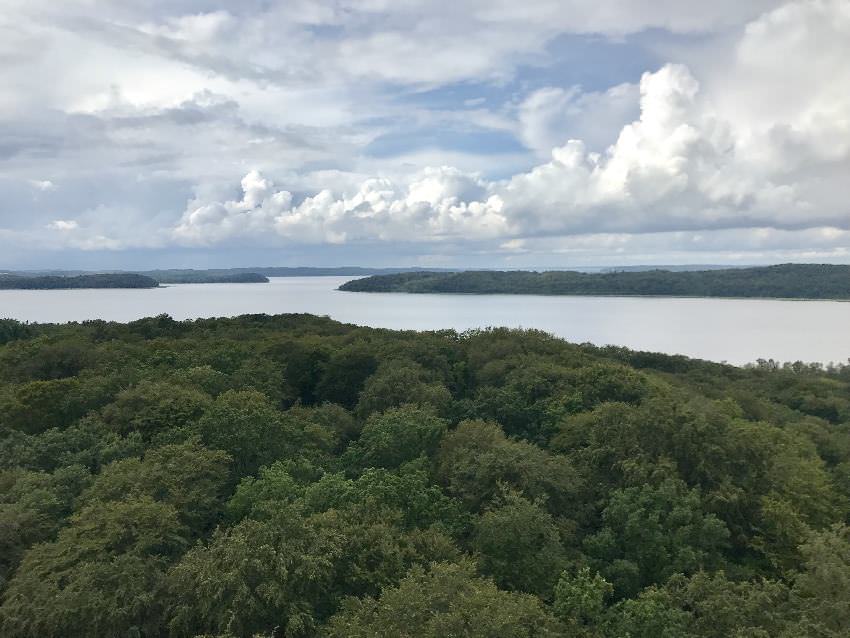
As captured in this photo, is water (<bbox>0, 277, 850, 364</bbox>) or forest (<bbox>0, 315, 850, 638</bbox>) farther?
water (<bbox>0, 277, 850, 364</bbox>)

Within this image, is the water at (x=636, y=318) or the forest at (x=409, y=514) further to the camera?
the water at (x=636, y=318)

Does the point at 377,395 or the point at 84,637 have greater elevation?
the point at 377,395

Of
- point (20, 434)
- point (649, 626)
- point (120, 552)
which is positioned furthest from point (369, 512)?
A: point (20, 434)

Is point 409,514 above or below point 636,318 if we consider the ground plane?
above

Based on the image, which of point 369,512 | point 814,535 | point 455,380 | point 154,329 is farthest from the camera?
point 154,329

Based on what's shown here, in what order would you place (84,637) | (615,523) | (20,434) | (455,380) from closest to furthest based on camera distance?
(84,637)
(615,523)
(20,434)
(455,380)

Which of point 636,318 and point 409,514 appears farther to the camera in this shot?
point 636,318

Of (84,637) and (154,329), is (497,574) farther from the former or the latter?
(154,329)

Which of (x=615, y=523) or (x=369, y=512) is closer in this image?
(x=369, y=512)
